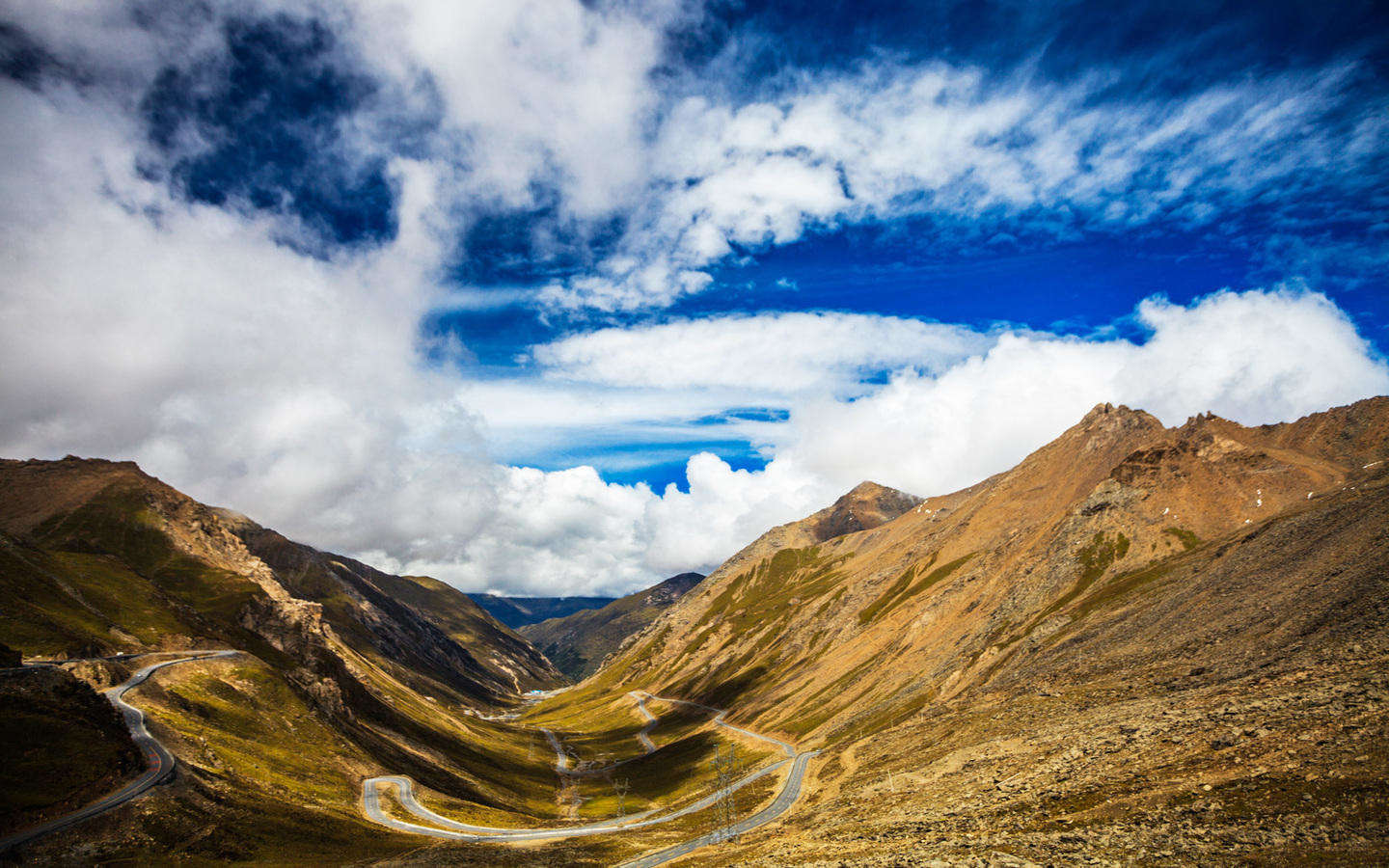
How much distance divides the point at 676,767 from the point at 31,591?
143673mm

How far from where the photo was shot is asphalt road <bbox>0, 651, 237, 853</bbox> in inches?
1944

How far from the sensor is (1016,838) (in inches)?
1638

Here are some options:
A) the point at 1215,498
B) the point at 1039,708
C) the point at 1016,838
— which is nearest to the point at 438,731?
the point at 1039,708

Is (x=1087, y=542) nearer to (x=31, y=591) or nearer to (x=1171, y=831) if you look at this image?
(x=1171, y=831)

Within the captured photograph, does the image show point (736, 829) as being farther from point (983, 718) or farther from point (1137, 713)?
point (1137, 713)

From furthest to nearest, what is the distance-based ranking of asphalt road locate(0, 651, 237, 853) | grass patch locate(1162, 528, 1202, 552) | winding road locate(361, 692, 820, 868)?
grass patch locate(1162, 528, 1202, 552)
winding road locate(361, 692, 820, 868)
asphalt road locate(0, 651, 237, 853)

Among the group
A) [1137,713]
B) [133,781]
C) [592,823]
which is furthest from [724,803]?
[133,781]

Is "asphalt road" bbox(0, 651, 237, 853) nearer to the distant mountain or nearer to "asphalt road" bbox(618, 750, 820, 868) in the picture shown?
"asphalt road" bbox(618, 750, 820, 868)

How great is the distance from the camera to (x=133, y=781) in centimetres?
6094

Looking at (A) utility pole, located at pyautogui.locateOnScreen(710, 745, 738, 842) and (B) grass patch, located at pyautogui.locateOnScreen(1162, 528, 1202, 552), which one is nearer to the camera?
(A) utility pole, located at pyautogui.locateOnScreen(710, 745, 738, 842)

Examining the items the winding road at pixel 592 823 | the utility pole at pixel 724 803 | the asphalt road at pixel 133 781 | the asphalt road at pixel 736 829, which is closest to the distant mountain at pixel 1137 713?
the asphalt road at pixel 736 829

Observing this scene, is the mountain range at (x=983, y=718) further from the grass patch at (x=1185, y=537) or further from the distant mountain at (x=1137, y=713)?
the grass patch at (x=1185, y=537)

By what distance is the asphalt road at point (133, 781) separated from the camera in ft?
162

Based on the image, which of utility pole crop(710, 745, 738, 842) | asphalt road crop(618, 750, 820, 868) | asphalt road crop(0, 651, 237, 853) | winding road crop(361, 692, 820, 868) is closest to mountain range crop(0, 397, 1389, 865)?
asphalt road crop(0, 651, 237, 853)
